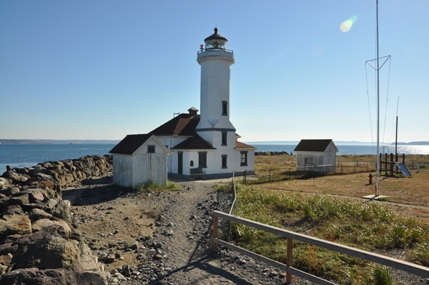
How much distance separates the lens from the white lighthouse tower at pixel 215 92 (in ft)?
96.3

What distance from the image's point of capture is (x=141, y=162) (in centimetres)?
2055

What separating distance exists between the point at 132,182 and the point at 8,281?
15436 mm

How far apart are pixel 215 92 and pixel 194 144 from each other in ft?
16.3

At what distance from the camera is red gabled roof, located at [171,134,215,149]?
2836 cm

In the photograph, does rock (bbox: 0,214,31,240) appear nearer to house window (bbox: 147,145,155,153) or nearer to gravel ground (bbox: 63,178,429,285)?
gravel ground (bbox: 63,178,429,285)

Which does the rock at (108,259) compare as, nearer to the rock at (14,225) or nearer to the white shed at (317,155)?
the rock at (14,225)

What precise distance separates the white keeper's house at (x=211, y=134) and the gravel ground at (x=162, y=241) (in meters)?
10.5

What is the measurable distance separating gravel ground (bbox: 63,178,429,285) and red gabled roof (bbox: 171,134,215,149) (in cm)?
1054

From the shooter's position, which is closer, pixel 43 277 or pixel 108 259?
pixel 43 277

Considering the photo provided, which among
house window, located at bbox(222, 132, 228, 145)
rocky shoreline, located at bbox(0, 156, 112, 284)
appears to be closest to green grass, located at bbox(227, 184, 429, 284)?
rocky shoreline, located at bbox(0, 156, 112, 284)

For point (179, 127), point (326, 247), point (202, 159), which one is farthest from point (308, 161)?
point (326, 247)

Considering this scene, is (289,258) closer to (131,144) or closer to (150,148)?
(150,148)

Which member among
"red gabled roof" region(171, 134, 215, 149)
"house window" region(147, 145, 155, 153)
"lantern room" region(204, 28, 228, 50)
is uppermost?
"lantern room" region(204, 28, 228, 50)

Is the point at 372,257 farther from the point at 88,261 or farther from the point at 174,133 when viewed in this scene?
the point at 174,133
